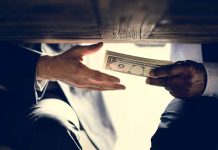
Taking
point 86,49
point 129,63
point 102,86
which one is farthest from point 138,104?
point 86,49

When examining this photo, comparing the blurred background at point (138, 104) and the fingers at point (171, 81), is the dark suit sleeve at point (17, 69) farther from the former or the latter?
the blurred background at point (138, 104)

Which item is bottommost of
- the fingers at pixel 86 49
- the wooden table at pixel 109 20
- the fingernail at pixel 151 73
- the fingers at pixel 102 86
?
the fingers at pixel 102 86

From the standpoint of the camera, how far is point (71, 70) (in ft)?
3.44

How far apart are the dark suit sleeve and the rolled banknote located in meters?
0.27

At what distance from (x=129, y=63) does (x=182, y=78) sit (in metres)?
0.20

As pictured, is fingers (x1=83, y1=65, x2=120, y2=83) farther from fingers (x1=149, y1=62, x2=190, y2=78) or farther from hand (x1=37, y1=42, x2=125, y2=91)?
fingers (x1=149, y1=62, x2=190, y2=78)

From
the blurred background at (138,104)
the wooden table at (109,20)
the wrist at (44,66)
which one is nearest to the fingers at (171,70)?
the wooden table at (109,20)

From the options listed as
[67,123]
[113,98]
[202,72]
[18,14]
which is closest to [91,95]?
[113,98]

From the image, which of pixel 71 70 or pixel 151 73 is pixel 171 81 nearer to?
pixel 151 73

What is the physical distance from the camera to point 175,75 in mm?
1078

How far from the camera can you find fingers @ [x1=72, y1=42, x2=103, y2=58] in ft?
3.27

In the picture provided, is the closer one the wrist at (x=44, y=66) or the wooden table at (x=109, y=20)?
the wooden table at (x=109, y=20)

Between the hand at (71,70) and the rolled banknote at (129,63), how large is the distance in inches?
4.4

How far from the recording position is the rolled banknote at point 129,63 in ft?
3.68
